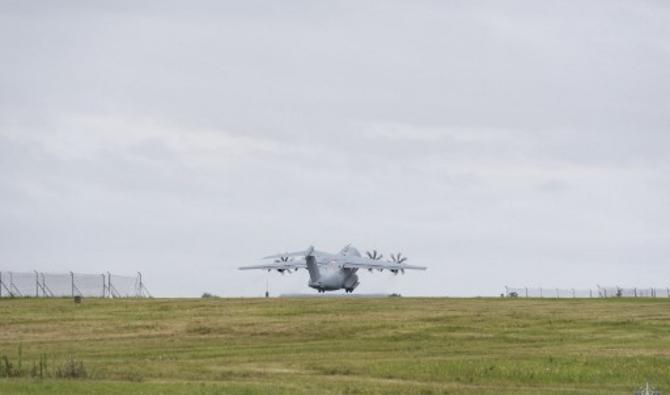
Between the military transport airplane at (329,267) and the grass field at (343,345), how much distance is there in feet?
145

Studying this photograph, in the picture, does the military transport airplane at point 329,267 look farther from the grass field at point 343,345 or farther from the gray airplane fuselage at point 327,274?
the grass field at point 343,345

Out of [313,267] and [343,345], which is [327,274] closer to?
[313,267]

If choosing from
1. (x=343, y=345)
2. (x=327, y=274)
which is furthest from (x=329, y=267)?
(x=343, y=345)

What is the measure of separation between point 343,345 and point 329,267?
82069 mm

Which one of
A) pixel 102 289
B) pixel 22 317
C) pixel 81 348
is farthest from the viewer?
pixel 102 289

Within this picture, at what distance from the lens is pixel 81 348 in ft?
223

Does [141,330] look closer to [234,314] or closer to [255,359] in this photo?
[234,314]

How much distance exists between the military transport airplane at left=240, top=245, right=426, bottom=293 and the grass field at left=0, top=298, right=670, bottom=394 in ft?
145

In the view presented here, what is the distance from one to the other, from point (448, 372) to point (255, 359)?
34.0 ft

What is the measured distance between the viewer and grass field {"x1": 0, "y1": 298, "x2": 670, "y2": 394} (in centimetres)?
5062

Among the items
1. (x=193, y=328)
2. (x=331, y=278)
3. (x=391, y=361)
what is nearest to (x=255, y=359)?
(x=391, y=361)

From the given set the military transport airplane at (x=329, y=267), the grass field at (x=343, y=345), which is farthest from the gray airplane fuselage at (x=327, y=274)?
the grass field at (x=343, y=345)

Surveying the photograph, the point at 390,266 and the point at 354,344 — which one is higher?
the point at 390,266

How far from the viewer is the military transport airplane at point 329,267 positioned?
150 m
